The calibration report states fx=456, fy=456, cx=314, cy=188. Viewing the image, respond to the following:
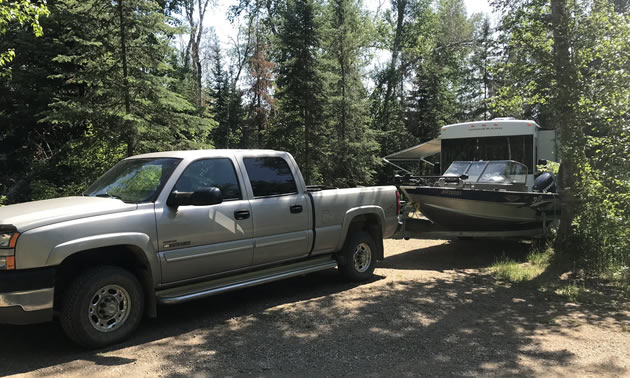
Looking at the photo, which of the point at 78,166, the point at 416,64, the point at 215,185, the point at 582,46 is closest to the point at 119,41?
the point at 78,166

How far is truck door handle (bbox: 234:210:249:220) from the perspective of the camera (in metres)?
5.44

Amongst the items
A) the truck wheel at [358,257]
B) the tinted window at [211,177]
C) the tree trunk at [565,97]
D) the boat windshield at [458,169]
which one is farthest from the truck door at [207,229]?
the boat windshield at [458,169]

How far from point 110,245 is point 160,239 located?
1.66ft

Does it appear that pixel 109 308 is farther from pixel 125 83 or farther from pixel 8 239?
pixel 125 83

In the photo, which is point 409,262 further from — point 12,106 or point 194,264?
point 12,106

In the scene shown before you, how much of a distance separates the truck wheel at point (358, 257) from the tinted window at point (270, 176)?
1343 millimetres

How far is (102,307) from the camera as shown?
4410 mm

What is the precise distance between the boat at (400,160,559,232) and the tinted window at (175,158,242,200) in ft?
16.0

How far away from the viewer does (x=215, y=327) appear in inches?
201

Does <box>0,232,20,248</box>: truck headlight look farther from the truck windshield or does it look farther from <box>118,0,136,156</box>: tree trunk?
<box>118,0,136,156</box>: tree trunk

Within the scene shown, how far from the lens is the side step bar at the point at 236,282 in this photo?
4809mm

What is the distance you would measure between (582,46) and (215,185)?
6.55 metres

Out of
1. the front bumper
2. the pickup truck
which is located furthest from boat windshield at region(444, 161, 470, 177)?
the front bumper

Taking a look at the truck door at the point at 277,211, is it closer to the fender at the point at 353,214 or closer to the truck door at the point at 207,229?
the truck door at the point at 207,229
